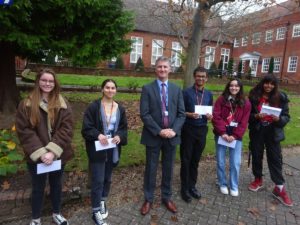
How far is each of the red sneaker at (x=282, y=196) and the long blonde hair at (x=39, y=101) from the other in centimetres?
→ 384

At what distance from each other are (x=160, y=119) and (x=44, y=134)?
158cm

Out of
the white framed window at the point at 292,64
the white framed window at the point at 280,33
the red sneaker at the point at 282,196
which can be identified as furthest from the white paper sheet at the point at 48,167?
the white framed window at the point at 280,33

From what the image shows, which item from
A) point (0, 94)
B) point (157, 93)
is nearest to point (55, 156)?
point (157, 93)

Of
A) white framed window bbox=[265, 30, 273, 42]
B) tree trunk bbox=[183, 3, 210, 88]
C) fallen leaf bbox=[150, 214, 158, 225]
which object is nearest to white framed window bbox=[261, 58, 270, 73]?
white framed window bbox=[265, 30, 273, 42]

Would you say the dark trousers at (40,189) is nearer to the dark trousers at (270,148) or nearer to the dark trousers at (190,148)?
the dark trousers at (190,148)

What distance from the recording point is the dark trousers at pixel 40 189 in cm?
348

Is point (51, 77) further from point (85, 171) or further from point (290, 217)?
point (290, 217)

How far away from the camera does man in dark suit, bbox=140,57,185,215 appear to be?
13.0 feet

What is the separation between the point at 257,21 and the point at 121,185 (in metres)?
19.4

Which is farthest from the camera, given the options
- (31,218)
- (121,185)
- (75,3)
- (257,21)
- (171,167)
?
(257,21)

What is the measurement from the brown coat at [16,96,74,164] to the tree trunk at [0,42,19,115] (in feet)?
17.7

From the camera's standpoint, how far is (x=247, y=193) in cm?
491

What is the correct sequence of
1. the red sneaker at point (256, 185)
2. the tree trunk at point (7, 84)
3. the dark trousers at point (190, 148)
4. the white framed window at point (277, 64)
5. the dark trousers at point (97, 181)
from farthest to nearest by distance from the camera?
the white framed window at point (277, 64) < the tree trunk at point (7, 84) < the red sneaker at point (256, 185) < the dark trousers at point (190, 148) < the dark trousers at point (97, 181)

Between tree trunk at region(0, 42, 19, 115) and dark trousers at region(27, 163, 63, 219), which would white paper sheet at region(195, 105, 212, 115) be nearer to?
dark trousers at region(27, 163, 63, 219)
